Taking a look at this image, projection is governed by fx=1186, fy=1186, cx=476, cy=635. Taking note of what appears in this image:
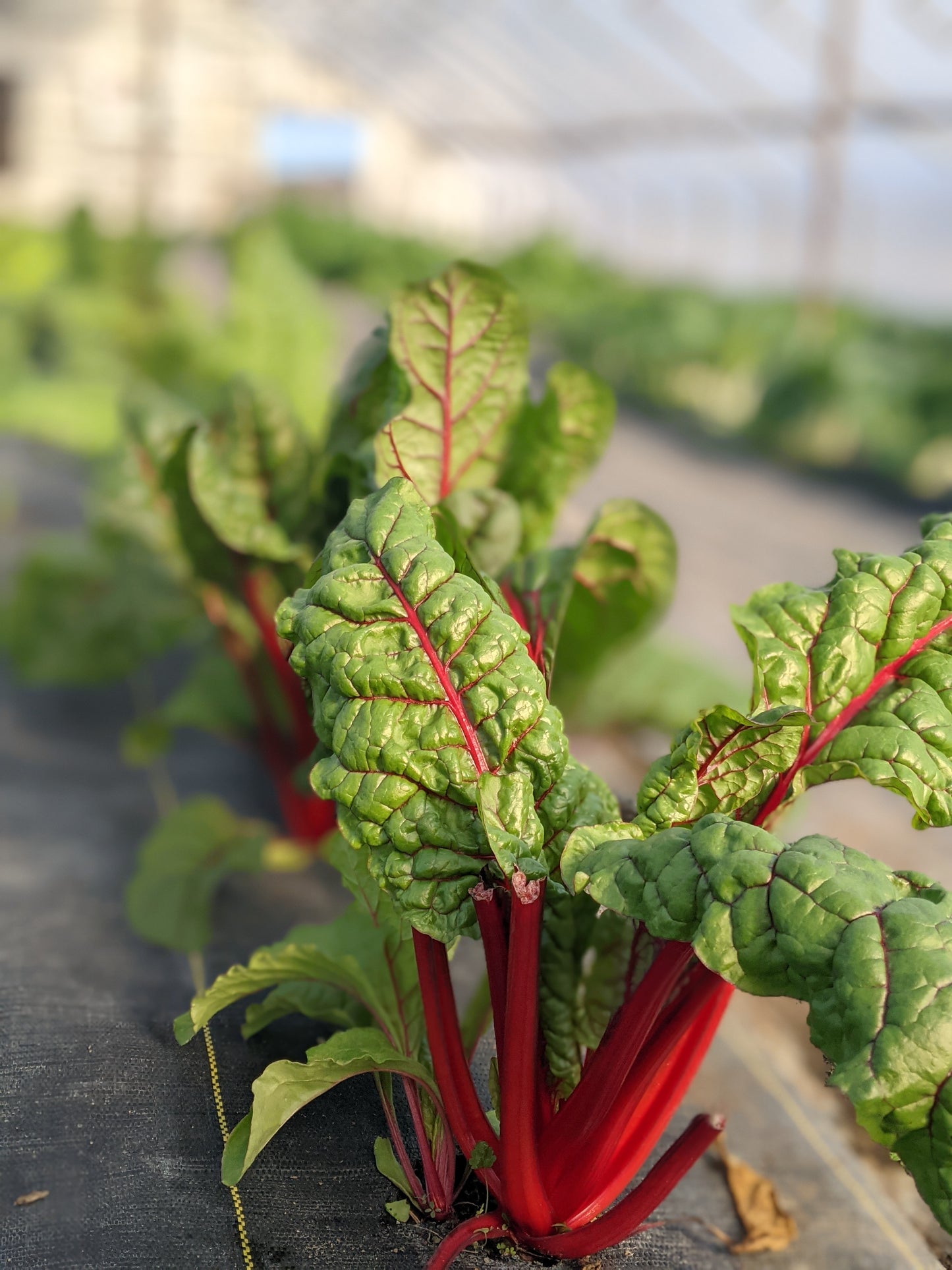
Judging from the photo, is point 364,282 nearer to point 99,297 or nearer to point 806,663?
point 99,297

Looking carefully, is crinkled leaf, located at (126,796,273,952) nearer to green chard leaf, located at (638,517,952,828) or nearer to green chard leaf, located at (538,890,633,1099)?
green chard leaf, located at (538,890,633,1099)

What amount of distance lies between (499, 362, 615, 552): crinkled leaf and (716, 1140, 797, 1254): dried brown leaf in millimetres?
949

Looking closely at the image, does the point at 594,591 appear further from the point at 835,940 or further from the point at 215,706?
the point at 215,706

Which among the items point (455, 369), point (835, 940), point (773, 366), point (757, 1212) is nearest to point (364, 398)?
point (455, 369)

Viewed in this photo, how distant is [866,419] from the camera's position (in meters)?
7.26

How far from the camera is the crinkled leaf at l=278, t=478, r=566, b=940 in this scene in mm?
1188

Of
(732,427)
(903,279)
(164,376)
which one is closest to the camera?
(164,376)

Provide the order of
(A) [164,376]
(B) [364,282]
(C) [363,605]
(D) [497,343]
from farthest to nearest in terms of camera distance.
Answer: (B) [364,282] → (A) [164,376] → (D) [497,343] → (C) [363,605]

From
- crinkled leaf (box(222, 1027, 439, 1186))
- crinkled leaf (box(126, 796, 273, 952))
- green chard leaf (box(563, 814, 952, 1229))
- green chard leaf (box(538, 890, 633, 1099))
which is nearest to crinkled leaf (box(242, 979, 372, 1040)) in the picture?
crinkled leaf (box(222, 1027, 439, 1186))

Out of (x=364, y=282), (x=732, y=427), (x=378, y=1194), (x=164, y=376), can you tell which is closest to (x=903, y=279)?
(x=732, y=427)

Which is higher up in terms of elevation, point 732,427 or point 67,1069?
point 67,1069

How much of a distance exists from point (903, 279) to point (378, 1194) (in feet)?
38.3

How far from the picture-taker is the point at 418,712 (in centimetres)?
121

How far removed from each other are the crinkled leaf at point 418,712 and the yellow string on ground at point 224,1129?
0.39 metres
